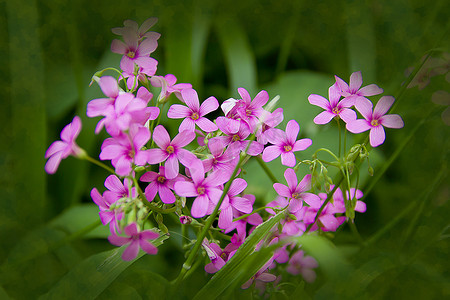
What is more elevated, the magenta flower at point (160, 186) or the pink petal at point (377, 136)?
the pink petal at point (377, 136)

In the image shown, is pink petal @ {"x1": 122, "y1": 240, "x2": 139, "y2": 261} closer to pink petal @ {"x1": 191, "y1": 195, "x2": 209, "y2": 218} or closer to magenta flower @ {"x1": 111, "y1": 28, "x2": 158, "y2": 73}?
pink petal @ {"x1": 191, "y1": 195, "x2": 209, "y2": 218}

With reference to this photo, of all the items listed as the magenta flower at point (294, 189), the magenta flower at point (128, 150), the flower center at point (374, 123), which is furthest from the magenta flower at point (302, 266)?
the magenta flower at point (128, 150)

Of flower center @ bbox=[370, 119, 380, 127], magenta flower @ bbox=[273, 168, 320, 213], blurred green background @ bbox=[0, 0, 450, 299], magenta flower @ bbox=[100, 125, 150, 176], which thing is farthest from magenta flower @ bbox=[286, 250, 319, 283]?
magenta flower @ bbox=[100, 125, 150, 176]

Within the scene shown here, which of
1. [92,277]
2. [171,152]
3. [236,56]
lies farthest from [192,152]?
[236,56]

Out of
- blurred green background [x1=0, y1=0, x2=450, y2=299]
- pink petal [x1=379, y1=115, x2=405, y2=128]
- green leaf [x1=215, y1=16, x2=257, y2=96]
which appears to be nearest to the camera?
pink petal [x1=379, y1=115, x2=405, y2=128]

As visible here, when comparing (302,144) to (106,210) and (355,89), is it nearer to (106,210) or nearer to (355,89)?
(355,89)

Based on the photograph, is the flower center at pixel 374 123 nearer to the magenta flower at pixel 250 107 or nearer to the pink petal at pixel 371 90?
the pink petal at pixel 371 90
